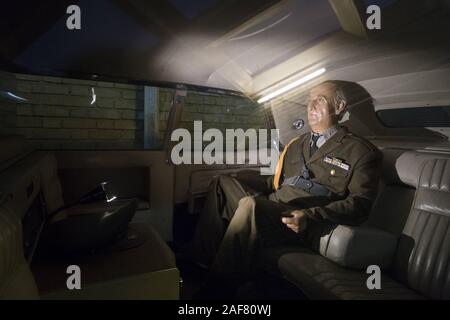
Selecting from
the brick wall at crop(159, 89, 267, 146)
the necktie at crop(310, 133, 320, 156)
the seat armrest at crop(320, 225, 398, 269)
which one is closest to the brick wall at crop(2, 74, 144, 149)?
the brick wall at crop(159, 89, 267, 146)

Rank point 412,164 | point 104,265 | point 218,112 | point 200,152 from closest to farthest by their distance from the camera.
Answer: point 104,265 < point 412,164 < point 200,152 < point 218,112

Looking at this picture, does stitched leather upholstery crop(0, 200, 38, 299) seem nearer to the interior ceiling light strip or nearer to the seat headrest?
the seat headrest

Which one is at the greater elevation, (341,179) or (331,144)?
(331,144)

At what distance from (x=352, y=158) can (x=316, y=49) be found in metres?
0.67

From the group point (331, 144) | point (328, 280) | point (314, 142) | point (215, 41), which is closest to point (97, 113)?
point (215, 41)

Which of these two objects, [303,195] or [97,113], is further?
[97,113]

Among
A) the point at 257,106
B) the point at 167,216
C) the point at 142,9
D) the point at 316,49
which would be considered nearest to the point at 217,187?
the point at 167,216

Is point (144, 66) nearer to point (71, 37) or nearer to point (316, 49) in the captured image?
point (71, 37)

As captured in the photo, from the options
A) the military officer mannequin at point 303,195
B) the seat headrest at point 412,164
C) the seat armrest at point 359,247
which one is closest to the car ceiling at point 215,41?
the military officer mannequin at point 303,195

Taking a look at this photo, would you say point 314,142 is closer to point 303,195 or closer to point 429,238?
point 303,195

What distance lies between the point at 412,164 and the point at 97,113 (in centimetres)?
268

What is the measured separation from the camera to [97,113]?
120 inches

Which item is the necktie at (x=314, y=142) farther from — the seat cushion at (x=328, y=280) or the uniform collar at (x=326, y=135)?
the seat cushion at (x=328, y=280)

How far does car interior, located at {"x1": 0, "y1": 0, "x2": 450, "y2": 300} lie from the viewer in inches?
37.5
